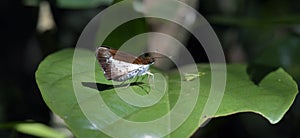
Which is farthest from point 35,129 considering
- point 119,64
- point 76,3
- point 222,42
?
point 222,42

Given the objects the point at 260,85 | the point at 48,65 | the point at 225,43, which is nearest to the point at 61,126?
the point at 48,65

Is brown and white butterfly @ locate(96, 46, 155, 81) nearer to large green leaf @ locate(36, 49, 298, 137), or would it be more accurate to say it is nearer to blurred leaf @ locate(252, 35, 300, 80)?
large green leaf @ locate(36, 49, 298, 137)

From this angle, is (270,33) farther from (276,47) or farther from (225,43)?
(276,47)

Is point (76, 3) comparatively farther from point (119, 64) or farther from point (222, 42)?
point (222, 42)

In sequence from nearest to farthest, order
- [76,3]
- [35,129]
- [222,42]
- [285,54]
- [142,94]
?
1. [142,94]
2. [35,129]
3. [76,3]
4. [285,54]
5. [222,42]

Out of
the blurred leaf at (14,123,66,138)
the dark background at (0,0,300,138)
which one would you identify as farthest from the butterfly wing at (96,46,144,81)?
the dark background at (0,0,300,138)

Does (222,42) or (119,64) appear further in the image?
(222,42)

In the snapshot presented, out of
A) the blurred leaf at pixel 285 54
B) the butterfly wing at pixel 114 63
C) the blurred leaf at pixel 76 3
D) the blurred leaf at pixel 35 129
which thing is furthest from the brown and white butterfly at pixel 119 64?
the blurred leaf at pixel 285 54
